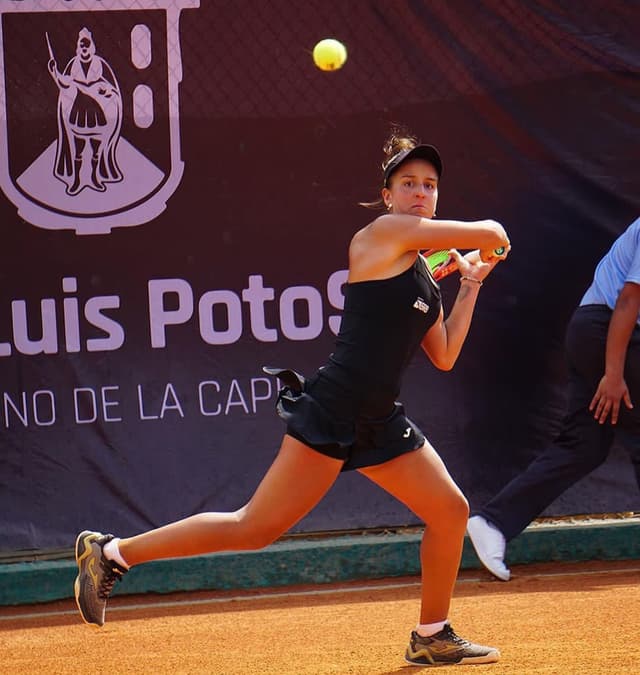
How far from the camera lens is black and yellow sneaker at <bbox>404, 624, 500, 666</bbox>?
4.02 meters

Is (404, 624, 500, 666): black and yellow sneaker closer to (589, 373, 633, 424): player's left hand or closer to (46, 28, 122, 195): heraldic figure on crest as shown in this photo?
(589, 373, 633, 424): player's left hand

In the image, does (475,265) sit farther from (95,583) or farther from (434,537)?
(95,583)

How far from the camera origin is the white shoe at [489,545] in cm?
565

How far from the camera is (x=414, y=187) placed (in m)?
3.96

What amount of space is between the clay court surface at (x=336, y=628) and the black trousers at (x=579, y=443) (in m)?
0.34

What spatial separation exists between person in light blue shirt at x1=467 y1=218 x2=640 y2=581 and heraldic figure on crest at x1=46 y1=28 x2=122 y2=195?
2.32 metres

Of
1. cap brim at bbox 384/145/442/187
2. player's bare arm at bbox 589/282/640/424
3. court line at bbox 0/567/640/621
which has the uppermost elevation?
cap brim at bbox 384/145/442/187

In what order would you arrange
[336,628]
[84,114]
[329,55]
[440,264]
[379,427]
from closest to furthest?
1. [379,427]
2. [440,264]
3. [336,628]
4. [329,55]
5. [84,114]

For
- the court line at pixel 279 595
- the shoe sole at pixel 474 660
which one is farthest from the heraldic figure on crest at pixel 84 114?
the shoe sole at pixel 474 660

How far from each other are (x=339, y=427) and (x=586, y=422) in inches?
86.1

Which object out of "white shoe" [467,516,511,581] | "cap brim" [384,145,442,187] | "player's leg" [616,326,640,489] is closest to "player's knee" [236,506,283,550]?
"cap brim" [384,145,442,187]

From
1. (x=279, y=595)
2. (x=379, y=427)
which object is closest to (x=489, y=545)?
(x=279, y=595)

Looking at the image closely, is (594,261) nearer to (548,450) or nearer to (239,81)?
(548,450)

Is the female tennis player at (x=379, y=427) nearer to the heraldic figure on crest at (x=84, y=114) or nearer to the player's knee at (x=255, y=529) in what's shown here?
the player's knee at (x=255, y=529)
